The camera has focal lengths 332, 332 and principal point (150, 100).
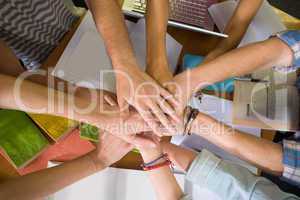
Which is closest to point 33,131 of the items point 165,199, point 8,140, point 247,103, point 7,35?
point 8,140

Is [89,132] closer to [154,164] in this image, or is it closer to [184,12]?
[154,164]

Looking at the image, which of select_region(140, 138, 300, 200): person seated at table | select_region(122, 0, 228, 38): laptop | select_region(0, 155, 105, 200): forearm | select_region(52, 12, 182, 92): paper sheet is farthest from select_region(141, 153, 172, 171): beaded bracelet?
select_region(122, 0, 228, 38): laptop

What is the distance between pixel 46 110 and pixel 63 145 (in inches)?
4.3

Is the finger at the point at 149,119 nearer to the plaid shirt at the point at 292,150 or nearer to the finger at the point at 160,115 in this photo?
the finger at the point at 160,115

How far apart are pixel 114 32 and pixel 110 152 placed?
0.28 m

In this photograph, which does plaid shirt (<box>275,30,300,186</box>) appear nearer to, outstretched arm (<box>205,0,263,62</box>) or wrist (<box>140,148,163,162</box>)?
outstretched arm (<box>205,0,263,62</box>)

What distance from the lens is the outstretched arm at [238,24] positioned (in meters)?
0.88

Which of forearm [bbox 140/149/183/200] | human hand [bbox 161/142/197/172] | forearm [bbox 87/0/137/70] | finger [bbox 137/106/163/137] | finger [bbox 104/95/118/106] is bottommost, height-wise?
forearm [bbox 140/149/183/200]

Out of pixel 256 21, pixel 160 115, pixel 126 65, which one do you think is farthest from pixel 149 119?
pixel 256 21

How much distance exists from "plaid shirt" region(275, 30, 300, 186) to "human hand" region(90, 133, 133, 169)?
359mm

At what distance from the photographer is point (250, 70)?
0.80 m

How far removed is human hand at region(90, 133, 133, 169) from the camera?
2.54ft

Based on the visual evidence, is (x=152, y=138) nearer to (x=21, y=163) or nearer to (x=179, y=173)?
→ (x=179, y=173)

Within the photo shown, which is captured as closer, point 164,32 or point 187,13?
point 164,32
